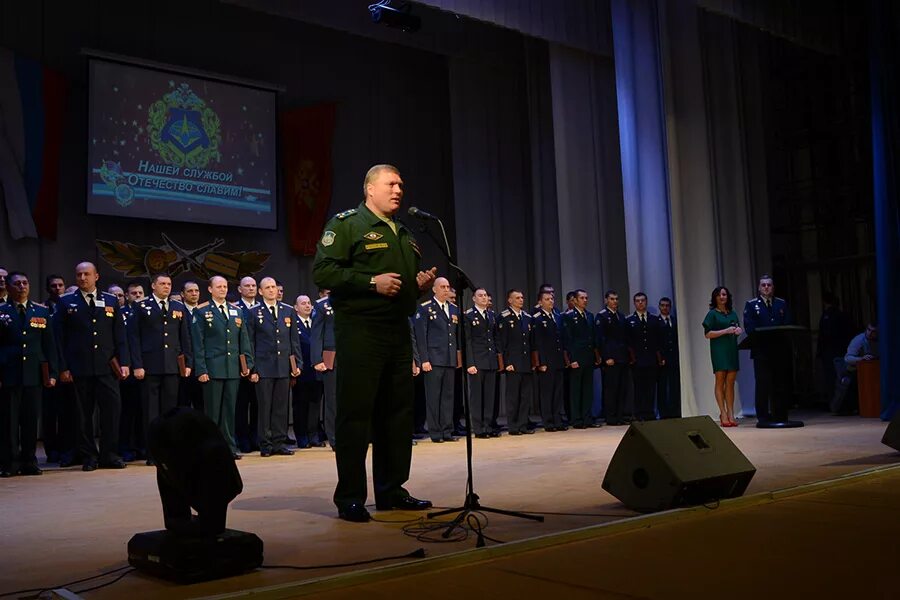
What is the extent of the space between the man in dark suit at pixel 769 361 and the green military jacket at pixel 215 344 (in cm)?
428

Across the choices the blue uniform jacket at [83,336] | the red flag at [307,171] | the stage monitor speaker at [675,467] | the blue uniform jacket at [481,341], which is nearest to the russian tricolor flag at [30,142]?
the red flag at [307,171]

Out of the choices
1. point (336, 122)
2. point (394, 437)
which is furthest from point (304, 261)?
point (394, 437)

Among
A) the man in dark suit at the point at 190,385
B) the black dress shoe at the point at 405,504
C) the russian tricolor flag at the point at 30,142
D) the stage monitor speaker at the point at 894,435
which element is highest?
the russian tricolor flag at the point at 30,142

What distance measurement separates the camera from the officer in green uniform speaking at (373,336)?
3389mm

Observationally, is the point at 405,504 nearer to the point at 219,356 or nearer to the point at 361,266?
the point at 361,266

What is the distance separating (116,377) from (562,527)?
165 inches

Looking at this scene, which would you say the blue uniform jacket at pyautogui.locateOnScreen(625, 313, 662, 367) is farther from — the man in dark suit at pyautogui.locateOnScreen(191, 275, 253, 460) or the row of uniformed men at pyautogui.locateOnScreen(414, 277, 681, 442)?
the man in dark suit at pyautogui.locateOnScreen(191, 275, 253, 460)

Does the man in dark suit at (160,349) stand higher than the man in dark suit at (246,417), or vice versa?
the man in dark suit at (160,349)

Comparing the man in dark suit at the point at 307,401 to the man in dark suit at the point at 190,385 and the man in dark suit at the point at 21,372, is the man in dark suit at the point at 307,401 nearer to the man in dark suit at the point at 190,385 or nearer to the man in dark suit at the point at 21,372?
the man in dark suit at the point at 190,385

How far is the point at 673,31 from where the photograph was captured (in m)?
9.36

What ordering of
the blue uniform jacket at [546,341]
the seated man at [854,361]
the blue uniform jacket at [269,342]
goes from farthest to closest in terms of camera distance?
the seated man at [854,361] < the blue uniform jacket at [546,341] < the blue uniform jacket at [269,342]

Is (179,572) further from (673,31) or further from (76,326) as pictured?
(673,31)

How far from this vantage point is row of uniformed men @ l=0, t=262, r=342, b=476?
5844 mm

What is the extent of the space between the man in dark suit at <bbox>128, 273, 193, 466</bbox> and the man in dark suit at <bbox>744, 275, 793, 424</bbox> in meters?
4.68
